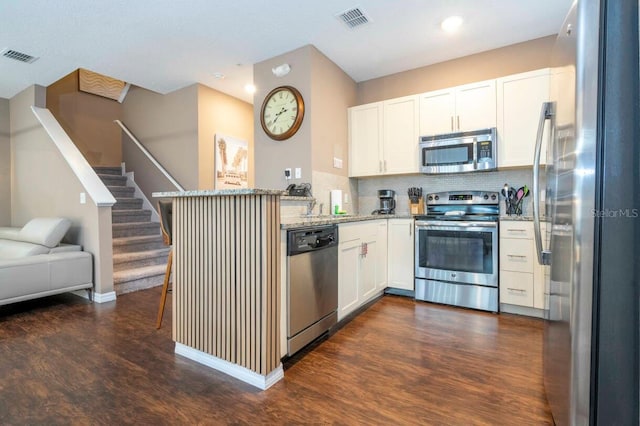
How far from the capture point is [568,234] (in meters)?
1.12

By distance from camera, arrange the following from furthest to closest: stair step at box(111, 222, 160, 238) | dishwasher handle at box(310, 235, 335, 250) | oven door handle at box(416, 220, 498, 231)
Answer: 1. stair step at box(111, 222, 160, 238)
2. oven door handle at box(416, 220, 498, 231)
3. dishwasher handle at box(310, 235, 335, 250)

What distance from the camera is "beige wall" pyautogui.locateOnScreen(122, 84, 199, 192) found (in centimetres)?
457

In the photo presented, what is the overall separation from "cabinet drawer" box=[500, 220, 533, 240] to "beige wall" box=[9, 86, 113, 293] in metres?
4.13

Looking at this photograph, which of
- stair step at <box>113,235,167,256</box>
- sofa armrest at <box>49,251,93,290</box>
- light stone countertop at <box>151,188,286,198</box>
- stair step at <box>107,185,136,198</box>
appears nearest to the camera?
light stone countertop at <box>151,188,286,198</box>

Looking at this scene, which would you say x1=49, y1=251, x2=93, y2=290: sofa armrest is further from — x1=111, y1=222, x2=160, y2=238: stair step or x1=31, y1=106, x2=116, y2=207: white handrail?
x1=111, y1=222, x2=160, y2=238: stair step

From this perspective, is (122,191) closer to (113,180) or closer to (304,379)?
(113,180)

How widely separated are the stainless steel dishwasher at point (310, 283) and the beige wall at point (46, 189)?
2.59 metres

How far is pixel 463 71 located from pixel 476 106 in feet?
2.00

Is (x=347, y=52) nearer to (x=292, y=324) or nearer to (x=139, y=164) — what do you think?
(x=292, y=324)

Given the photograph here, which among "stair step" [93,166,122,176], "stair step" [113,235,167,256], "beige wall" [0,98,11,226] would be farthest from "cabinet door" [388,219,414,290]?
"beige wall" [0,98,11,226]

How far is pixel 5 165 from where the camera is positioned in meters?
4.73

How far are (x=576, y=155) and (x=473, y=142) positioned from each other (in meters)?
2.37

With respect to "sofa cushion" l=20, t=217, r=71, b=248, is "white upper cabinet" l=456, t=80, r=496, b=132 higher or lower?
higher

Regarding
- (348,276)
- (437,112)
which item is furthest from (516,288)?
(437,112)
